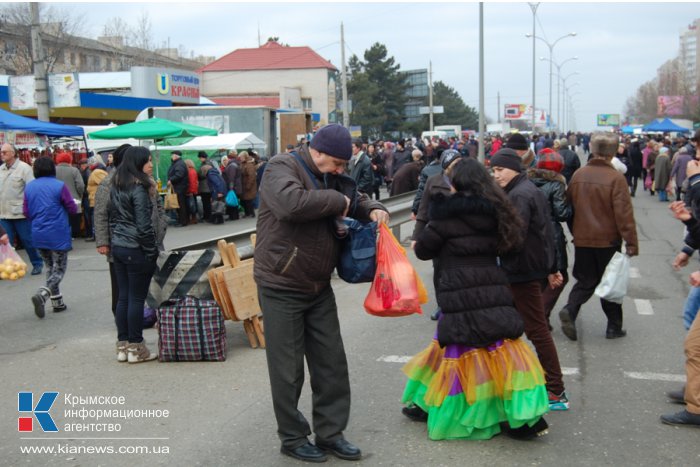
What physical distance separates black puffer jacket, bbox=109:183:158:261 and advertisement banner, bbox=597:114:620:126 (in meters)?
145

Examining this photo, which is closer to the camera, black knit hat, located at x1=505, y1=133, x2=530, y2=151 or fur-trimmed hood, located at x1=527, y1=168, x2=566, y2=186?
fur-trimmed hood, located at x1=527, y1=168, x2=566, y2=186

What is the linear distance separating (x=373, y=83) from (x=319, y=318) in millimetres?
79180

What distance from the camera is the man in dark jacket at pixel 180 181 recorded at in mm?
19297

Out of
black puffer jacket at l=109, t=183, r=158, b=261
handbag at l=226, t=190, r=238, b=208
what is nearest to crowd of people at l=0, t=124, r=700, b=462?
black puffer jacket at l=109, t=183, r=158, b=261

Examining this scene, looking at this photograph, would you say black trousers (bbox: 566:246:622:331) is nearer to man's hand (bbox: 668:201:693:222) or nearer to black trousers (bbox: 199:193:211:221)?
man's hand (bbox: 668:201:693:222)

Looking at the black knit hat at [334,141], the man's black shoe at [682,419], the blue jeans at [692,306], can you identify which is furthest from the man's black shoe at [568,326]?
the black knit hat at [334,141]

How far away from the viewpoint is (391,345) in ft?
23.9

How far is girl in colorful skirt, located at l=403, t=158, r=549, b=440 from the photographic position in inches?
184

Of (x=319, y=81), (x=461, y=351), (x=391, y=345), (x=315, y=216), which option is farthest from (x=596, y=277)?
(x=319, y=81)

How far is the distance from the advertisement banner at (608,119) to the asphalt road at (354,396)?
142 metres

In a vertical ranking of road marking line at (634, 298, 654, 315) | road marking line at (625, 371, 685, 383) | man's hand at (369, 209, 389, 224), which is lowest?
road marking line at (634, 298, 654, 315)

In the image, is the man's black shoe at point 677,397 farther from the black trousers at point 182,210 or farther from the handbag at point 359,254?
the black trousers at point 182,210

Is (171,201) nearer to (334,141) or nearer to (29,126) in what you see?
(29,126)

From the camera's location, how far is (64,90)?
1953 centimetres
